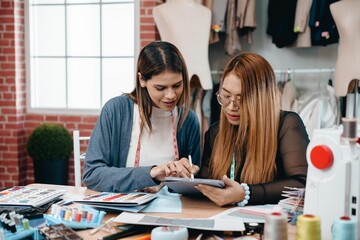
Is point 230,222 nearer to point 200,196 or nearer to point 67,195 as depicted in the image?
point 200,196

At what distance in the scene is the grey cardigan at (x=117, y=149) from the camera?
2.02 metres

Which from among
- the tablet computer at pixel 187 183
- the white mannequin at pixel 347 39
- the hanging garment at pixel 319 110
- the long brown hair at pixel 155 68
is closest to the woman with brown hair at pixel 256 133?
the tablet computer at pixel 187 183

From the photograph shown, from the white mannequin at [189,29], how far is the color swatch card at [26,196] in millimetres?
2027

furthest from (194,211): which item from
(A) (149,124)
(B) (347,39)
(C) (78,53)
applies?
(C) (78,53)

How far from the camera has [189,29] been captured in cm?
385

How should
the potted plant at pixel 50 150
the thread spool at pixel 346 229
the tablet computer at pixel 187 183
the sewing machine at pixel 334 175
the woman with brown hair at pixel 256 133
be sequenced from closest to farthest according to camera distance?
the thread spool at pixel 346 229 → the sewing machine at pixel 334 175 → the tablet computer at pixel 187 183 → the woman with brown hair at pixel 256 133 → the potted plant at pixel 50 150

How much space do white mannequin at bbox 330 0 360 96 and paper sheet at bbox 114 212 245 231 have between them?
230 centimetres

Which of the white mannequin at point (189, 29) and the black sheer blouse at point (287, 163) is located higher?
the white mannequin at point (189, 29)

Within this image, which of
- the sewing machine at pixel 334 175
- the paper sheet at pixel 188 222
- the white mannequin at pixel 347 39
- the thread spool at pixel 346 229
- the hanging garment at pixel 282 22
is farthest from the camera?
the hanging garment at pixel 282 22

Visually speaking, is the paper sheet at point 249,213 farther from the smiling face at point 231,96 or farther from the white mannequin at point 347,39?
the white mannequin at point 347,39

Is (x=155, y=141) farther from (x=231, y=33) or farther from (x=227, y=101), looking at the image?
(x=231, y=33)

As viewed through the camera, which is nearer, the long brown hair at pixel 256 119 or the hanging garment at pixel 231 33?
the long brown hair at pixel 256 119

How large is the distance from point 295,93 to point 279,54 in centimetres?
45

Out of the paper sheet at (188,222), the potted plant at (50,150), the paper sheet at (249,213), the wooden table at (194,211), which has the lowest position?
the potted plant at (50,150)
